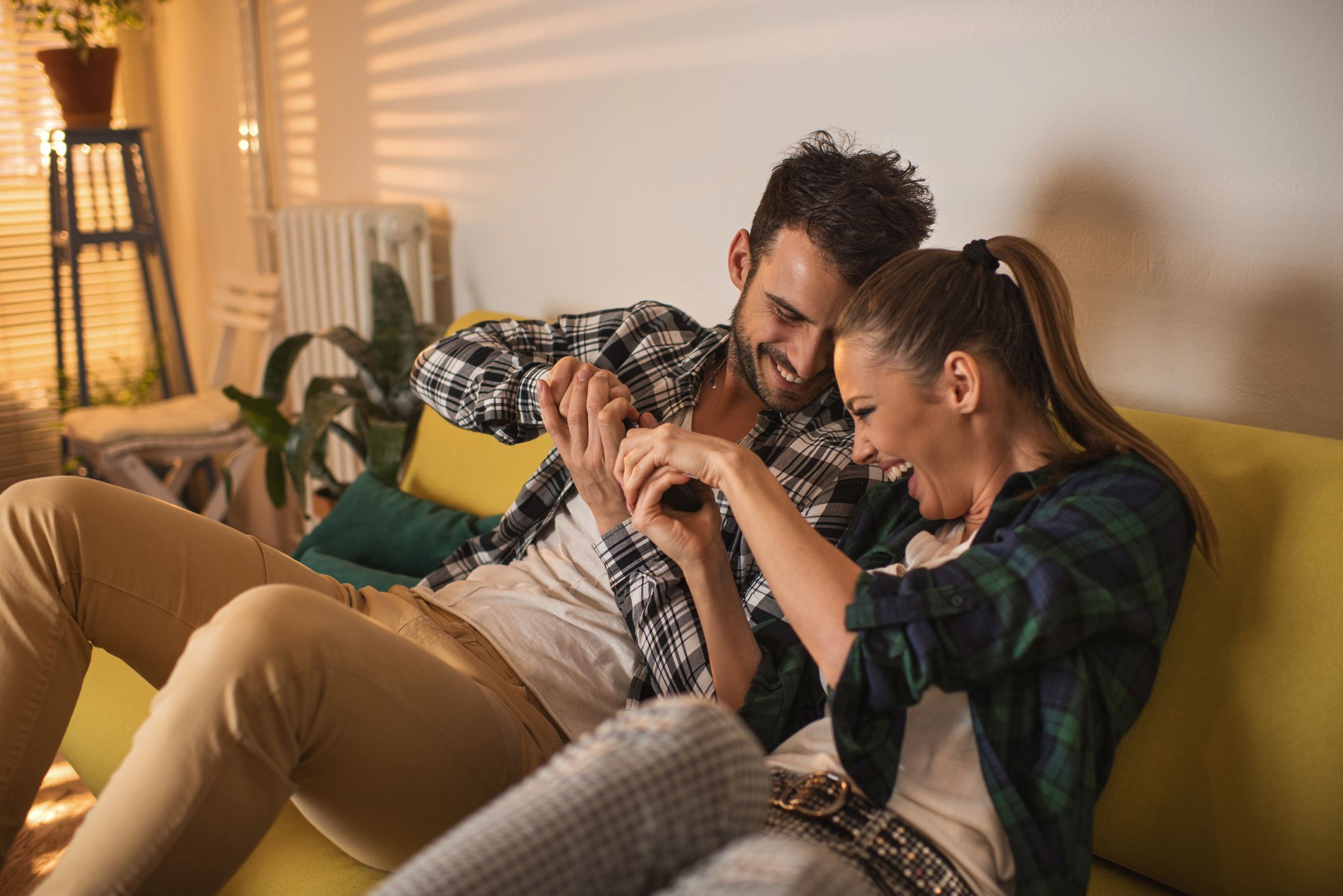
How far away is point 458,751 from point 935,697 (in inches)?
18.8

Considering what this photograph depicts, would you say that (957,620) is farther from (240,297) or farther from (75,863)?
(240,297)

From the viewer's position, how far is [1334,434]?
A: 1225mm

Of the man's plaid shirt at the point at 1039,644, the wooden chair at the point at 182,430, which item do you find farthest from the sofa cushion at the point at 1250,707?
the wooden chair at the point at 182,430

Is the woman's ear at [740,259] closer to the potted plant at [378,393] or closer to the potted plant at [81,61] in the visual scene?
the potted plant at [378,393]

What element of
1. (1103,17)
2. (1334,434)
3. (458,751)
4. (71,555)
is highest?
(1103,17)

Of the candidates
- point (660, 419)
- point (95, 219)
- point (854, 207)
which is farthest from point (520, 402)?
point (95, 219)

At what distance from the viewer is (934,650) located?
2.89ft

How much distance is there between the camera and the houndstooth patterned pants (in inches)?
28.0

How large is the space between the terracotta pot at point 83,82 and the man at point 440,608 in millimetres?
2280

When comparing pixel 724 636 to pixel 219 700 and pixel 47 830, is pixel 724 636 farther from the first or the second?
pixel 47 830

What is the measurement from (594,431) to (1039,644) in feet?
2.02

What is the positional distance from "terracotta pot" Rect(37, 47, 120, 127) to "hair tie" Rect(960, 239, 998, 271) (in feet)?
10.3

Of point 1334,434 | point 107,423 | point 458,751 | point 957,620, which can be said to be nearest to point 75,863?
point 458,751

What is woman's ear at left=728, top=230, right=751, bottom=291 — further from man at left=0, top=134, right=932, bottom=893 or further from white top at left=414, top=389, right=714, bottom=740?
white top at left=414, top=389, right=714, bottom=740
